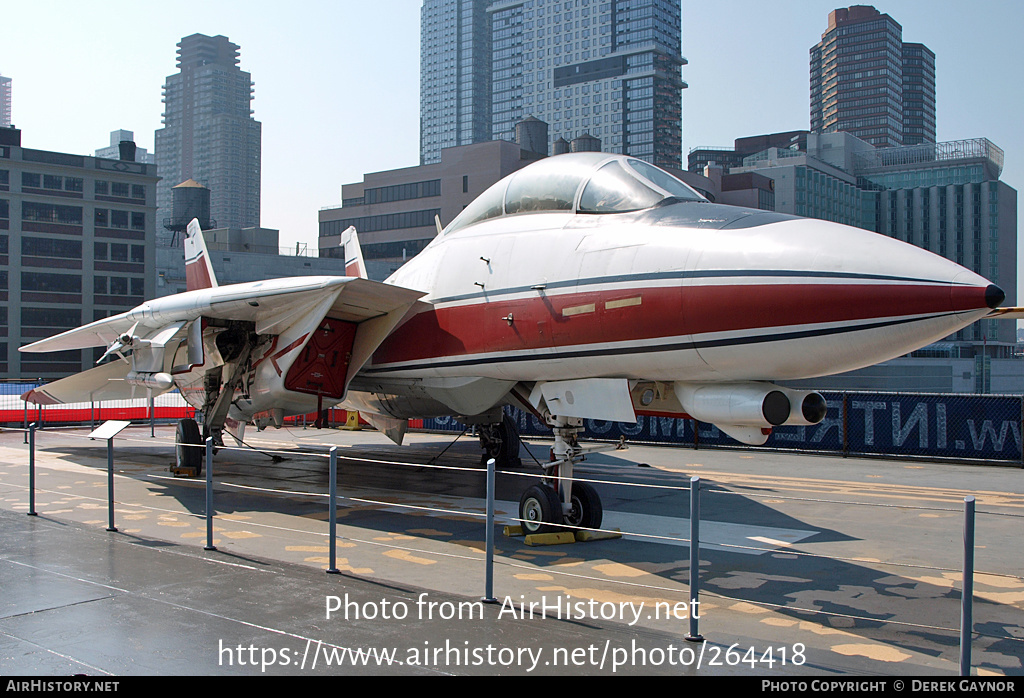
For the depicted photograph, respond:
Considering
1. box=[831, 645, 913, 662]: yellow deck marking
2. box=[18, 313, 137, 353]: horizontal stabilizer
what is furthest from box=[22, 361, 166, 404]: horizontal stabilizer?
box=[831, 645, 913, 662]: yellow deck marking

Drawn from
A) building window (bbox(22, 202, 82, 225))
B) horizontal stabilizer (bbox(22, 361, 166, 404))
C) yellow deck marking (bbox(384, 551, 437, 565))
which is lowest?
yellow deck marking (bbox(384, 551, 437, 565))

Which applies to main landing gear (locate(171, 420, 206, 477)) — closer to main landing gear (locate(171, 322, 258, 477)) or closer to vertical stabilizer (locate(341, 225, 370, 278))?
main landing gear (locate(171, 322, 258, 477))

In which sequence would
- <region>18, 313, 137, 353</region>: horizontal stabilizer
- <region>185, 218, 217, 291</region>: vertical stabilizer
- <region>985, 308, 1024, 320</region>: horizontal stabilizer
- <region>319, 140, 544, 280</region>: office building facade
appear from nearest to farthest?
<region>985, 308, 1024, 320</region>: horizontal stabilizer, <region>18, 313, 137, 353</region>: horizontal stabilizer, <region>185, 218, 217, 291</region>: vertical stabilizer, <region>319, 140, 544, 280</region>: office building facade

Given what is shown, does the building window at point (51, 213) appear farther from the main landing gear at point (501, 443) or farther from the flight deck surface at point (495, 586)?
the main landing gear at point (501, 443)

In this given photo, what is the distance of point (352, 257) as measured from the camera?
16625 millimetres

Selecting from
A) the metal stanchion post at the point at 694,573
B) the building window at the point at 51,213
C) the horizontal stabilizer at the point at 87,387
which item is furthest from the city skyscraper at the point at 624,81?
the metal stanchion post at the point at 694,573

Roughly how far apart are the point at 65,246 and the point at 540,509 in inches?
3223

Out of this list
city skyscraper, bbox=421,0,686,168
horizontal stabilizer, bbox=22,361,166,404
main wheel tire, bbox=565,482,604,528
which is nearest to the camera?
main wheel tire, bbox=565,482,604,528

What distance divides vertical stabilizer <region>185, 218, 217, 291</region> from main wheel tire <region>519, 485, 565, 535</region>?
10.2 meters

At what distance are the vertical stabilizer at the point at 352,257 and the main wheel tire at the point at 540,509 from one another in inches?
339

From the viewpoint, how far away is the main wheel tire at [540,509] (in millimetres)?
8243

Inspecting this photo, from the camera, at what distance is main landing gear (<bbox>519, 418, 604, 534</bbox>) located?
8.32 meters
